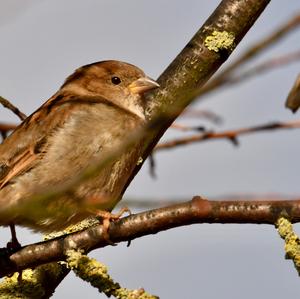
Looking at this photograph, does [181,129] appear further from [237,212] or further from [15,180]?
[237,212]

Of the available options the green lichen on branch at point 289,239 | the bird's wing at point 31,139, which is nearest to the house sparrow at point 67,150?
the bird's wing at point 31,139

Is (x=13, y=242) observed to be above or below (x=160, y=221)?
above

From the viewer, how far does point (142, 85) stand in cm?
540

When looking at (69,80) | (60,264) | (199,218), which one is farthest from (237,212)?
(69,80)

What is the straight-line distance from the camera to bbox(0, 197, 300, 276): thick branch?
287 centimetres

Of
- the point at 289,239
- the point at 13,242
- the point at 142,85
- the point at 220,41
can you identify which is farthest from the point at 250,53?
the point at 142,85

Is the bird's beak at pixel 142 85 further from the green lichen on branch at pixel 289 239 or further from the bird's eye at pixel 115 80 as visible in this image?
the green lichen on branch at pixel 289 239

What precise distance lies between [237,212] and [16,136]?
2236 mm

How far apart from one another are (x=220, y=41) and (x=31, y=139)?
1.36 metres

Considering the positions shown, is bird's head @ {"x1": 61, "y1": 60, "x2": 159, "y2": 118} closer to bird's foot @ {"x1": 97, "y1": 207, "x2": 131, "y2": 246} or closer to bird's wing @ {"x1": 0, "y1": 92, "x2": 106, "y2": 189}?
bird's wing @ {"x1": 0, "y1": 92, "x2": 106, "y2": 189}

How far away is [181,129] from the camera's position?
15.1ft

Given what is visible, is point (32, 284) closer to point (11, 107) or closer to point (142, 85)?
point (11, 107)

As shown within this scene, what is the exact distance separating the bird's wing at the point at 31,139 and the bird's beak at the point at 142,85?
1.51 ft

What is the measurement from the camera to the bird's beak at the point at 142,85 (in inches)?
199
